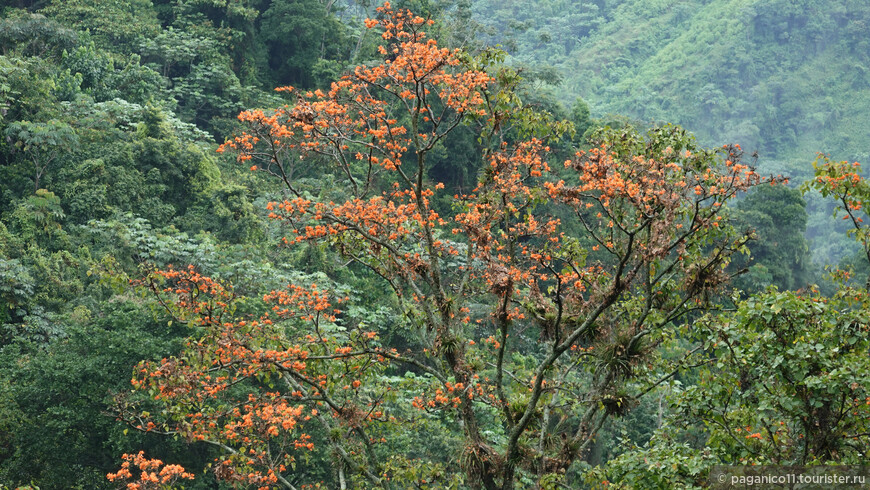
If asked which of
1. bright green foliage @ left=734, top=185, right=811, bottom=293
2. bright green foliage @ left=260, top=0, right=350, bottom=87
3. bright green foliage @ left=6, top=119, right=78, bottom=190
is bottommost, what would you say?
bright green foliage @ left=6, top=119, right=78, bottom=190

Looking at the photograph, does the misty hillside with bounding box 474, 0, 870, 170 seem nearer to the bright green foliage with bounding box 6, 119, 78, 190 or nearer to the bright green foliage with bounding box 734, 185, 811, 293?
the bright green foliage with bounding box 734, 185, 811, 293

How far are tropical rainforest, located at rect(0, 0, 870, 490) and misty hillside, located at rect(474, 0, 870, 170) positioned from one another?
2123 centimetres

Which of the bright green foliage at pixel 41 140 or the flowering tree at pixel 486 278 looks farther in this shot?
the bright green foliage at pixel 41 140

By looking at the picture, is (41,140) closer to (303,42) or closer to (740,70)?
(303,42)

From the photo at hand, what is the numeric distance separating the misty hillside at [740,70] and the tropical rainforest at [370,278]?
2123 cm

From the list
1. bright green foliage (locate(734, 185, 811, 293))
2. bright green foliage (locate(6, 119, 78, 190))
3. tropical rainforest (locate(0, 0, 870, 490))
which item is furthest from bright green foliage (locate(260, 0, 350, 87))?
bright green foliage (locate(734, 185, 811, 293))

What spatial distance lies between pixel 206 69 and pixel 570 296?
19923 millimetres

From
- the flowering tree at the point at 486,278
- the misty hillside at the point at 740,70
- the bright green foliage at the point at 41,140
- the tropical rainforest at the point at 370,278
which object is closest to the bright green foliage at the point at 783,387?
the tropical rainforest at the point at 370,278

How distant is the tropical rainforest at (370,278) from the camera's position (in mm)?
6715

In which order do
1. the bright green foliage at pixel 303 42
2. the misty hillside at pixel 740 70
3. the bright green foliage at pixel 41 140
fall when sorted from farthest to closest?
1. the misty hillside at pixel 740 70
2. the bright green foliage at pixel 303 42
3. the bright green foliage at pixel 41 140

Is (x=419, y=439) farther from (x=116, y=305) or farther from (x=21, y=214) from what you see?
(x=21, y=214)

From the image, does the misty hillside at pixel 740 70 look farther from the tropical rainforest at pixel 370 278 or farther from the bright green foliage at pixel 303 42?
the bright green foliage at pixel 303 42

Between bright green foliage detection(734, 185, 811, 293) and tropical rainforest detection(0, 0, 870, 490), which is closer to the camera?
tropical rainforest detection(0, 0, 870, 490)

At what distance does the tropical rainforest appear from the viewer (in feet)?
22.0
